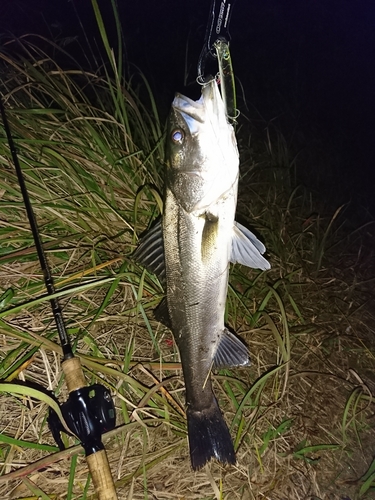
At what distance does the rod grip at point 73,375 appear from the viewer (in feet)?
5.80

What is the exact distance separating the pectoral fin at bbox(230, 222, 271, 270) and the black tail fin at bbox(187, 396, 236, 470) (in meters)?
0.79

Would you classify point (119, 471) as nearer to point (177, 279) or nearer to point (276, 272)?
point (177, 279)

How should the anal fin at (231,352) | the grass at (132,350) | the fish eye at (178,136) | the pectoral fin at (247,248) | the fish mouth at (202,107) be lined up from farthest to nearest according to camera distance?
the grass at (132,350) < the anal fin at (231,352) < the pectoral fin at (247,248) < the fish eye at (178,136) < the fish mouth at (202,107)

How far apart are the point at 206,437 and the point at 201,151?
143cm

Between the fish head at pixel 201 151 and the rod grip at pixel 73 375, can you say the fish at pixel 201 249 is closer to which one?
the fish head at pixel 201 151

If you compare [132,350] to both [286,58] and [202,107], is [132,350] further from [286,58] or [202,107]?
[286,58]

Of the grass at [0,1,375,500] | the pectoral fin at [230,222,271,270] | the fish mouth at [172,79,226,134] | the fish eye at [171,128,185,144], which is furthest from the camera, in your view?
the grass at [0,1,375,500]

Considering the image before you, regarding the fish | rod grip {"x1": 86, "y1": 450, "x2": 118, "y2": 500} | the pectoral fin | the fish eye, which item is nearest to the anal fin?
the fish

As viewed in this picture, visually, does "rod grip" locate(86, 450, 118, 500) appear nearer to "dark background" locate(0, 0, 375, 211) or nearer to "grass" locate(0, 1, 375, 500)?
"grass" locate(0, 1, 375, 500)

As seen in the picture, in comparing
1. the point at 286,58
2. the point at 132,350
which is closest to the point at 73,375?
the point at 132,350

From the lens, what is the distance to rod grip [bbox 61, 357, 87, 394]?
5.80 feet

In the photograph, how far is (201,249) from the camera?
5.44 ft

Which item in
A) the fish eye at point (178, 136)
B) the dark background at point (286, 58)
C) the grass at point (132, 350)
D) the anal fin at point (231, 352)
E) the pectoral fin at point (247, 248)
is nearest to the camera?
the fish eye at point (178, 136)

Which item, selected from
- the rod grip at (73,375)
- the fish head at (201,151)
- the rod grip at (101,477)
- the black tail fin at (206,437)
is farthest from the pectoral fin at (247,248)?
the rod grip at (101,477)
